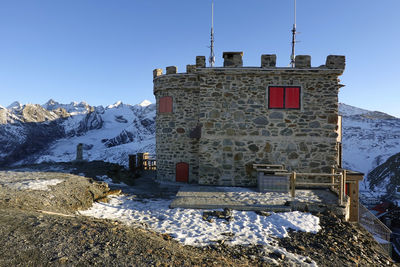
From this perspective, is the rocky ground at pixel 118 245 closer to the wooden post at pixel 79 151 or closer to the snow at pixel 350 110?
the wooden post at pixel 79 151

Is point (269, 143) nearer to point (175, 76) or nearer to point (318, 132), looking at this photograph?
point (318, 132)

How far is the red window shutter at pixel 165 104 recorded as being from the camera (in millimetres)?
12508

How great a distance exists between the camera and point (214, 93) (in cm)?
1043

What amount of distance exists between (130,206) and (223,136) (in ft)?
17.1

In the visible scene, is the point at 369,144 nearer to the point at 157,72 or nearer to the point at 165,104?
the point at 165,104

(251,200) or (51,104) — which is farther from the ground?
(51,104)

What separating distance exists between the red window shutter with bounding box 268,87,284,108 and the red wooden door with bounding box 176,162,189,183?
584cm

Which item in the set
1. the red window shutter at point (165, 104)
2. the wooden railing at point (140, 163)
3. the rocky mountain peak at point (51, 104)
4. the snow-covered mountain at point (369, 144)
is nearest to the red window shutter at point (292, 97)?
the red window shutter at point (165, 104)

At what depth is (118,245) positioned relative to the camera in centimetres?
406

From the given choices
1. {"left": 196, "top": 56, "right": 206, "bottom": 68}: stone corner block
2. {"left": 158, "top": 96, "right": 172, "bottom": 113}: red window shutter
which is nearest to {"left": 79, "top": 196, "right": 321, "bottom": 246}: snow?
{"left": 158, "top": 96, "right": 172, "bottom": 113}: red window shutter

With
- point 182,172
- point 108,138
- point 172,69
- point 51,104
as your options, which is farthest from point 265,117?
point 51,104

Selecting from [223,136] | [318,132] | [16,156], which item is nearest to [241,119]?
[223,136]

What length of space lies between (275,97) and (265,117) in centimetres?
109

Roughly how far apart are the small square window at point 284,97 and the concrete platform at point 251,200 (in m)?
4.03
